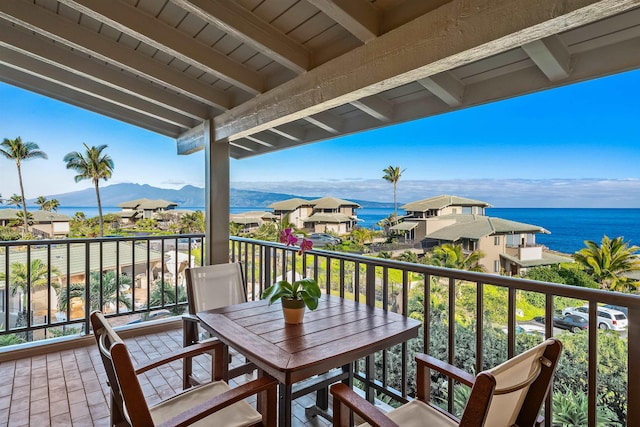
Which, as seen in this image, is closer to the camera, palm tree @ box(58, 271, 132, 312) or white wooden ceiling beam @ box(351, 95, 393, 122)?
white wooden ceiling beam @ box(351, 95, 393, 122)

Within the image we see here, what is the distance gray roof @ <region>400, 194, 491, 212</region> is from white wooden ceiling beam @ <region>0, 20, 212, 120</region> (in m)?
13.4

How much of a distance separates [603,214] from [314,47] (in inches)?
618

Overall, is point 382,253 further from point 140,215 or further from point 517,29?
point 517,29

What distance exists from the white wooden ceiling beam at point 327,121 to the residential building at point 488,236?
11708 mm

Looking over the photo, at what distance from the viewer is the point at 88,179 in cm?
1116

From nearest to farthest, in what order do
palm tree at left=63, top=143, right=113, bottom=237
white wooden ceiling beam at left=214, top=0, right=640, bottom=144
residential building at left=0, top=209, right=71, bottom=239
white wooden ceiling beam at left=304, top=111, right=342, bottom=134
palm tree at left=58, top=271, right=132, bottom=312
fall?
white wooden ceiling beam at left=214, top=0, right=640, bottom=144 < white wooden ceiling beam at left=304, top=111, right=342, bottom=134 < palm tree at left=58, top=271, right=132, bottom=312 < residential building at left=0, top=209, right=71, bottom=239 < palm tree at left=63, top=143, right=113, bottom=237

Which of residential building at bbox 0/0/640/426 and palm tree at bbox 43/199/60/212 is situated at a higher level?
residential building at bbox 0/0/640/426

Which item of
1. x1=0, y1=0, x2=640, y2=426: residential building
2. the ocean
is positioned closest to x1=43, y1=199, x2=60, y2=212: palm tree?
the ocean

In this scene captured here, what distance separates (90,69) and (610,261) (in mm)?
15281

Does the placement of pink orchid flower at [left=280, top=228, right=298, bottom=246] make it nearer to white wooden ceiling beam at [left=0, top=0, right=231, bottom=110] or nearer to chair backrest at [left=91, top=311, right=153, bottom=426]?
chair backrest at [left=91, top=311, right=153, bottom=426]

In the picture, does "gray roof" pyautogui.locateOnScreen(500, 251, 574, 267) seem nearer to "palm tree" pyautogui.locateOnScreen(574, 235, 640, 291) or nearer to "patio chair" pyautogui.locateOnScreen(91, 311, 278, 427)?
"palm tree" pyautogui.locateOnScreen(574, 235, 640, 291)

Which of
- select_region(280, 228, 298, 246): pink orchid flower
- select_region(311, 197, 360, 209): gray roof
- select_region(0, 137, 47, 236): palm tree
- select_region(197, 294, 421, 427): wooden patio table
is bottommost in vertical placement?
select_region(197, 294, 421, 427): wooden patio table

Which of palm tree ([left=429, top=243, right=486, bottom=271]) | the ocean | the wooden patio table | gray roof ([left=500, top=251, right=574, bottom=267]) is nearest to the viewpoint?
the wooden patio table

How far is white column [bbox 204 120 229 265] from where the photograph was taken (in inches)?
154
